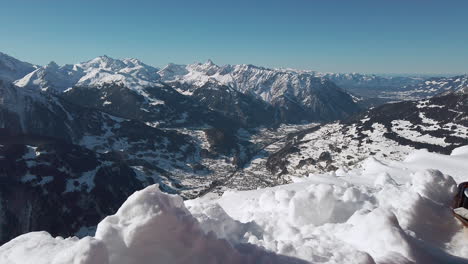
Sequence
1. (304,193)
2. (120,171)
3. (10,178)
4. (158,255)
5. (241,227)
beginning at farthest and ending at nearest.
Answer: (120,171)
(10,178)
(304,193)
(241,227)
(158,255)

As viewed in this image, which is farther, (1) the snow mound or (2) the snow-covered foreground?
(2) the snow-covered foreground

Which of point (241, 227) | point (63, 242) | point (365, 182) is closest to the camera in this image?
point (63, 242)

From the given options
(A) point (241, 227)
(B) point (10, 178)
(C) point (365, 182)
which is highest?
(A) point (241, 227)

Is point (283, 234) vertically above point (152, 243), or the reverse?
point (152, 243)

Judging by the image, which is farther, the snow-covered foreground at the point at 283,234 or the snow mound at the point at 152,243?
the snow-covered foreground at the point at 283,234

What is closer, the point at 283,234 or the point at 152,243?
the point at 152,243

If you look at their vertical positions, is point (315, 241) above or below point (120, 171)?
above

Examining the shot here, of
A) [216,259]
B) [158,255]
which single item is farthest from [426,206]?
[158,255]

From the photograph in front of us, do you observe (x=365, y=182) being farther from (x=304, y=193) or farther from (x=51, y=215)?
(x=51, y=215)
